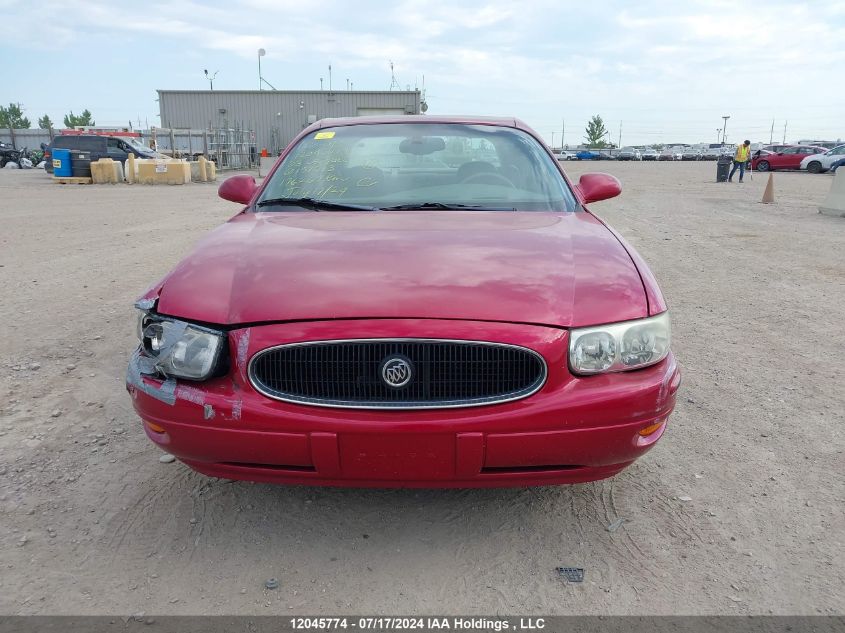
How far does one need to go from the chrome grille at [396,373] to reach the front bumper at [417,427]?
0.10 feet

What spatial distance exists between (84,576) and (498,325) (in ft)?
5.20

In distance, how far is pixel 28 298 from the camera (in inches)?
229

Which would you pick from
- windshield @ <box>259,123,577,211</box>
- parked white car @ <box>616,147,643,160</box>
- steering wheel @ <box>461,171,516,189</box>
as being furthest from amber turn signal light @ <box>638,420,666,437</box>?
parked white car @ <box>616,147,643,160</box>

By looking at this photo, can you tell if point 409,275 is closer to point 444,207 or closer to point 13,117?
point 444,207

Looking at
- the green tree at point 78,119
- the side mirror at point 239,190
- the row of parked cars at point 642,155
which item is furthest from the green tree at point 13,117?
the side mirror at point 239,190

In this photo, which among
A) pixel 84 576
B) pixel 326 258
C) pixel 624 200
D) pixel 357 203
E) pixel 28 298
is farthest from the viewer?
pixel 624 200

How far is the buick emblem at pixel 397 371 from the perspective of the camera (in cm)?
205

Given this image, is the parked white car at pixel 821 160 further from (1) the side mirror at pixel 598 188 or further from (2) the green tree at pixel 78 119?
(2) the green tree at pixel 78 119

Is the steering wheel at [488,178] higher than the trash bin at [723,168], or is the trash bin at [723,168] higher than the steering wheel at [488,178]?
the steering wheel at [488,178]

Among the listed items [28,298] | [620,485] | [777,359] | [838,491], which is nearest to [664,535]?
[620,485]

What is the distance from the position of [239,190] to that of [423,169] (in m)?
1.04

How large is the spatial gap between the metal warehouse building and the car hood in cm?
4338

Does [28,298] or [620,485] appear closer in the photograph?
[620,485]

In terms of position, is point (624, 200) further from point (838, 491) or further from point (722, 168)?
point (838, 491)
